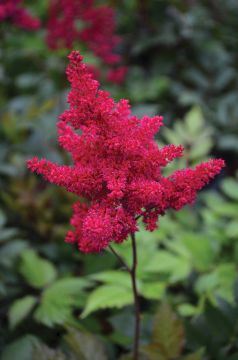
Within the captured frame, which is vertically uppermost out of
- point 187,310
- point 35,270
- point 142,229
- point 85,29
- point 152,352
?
point 85,29

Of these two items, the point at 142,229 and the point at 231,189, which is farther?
the point at 231,189

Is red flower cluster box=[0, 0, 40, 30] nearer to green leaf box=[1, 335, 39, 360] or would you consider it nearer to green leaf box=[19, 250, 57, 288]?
green leaf box=[19, 250, 57, 288]

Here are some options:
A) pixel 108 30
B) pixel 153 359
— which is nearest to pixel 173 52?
pixel 108 30

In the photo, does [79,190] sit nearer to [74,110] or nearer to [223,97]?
[74,110]

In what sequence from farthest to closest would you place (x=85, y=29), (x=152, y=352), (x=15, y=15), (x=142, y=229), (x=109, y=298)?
1. (x=85, y=29)
2. (x=15, y=15)
3. (x=142, y=229)
4. (x=109, y=298)
5. (x=152, y=352)

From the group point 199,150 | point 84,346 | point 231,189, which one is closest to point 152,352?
point 84,346

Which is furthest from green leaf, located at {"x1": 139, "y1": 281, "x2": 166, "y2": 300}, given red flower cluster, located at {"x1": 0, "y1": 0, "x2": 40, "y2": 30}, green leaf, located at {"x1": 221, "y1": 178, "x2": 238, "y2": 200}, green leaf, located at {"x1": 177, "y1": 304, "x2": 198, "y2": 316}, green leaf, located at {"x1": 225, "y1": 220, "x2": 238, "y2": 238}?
red flower cluster, located at {"x1": 0, "y1": 0, "x2": 40, "y2": 30}

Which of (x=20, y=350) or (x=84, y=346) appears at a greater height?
(x=20, y=350)

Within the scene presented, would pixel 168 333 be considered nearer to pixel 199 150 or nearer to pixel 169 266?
pixel 169 266
